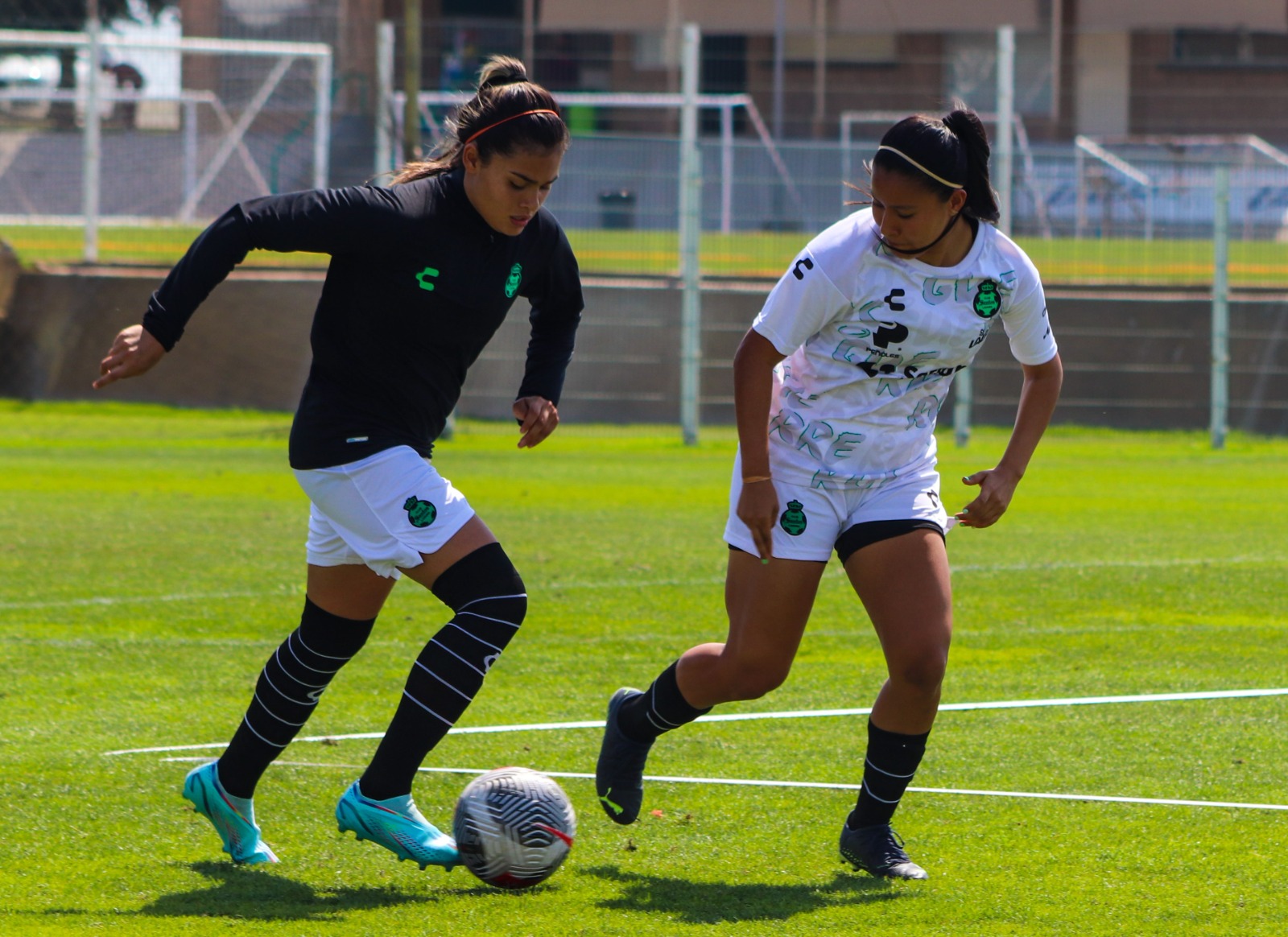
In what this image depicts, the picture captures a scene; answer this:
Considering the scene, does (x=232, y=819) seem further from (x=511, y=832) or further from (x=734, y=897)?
(x=734, y=897)

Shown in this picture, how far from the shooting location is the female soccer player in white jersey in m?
4.29

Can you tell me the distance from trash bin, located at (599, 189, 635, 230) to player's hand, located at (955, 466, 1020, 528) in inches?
557

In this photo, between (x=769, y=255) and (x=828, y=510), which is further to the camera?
(x=769, y=255)

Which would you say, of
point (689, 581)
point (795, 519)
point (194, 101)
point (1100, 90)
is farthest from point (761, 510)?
point (1100, 90)

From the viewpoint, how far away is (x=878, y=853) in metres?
4.38

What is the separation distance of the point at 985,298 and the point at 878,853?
1.44 meters

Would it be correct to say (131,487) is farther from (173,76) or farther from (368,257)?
(173,76)

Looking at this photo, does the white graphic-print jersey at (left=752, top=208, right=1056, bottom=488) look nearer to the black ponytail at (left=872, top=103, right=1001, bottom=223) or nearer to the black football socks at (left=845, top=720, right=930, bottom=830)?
the black ponytail at (left=872, top=103, right=1001, bottom=223)

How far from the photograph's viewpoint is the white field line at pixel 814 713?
577cm

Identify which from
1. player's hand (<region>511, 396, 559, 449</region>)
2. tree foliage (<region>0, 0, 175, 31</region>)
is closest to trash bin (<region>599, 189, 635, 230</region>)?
tree foliage (<region>0, 0, 175, 31</region>)

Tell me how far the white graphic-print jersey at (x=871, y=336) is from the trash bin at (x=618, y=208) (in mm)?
14183

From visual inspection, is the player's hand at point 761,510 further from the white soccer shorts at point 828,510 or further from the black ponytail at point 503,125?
the black ponytail at point 503,125

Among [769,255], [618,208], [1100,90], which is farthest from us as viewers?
[1100,90]

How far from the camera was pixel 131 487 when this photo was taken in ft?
43.2
